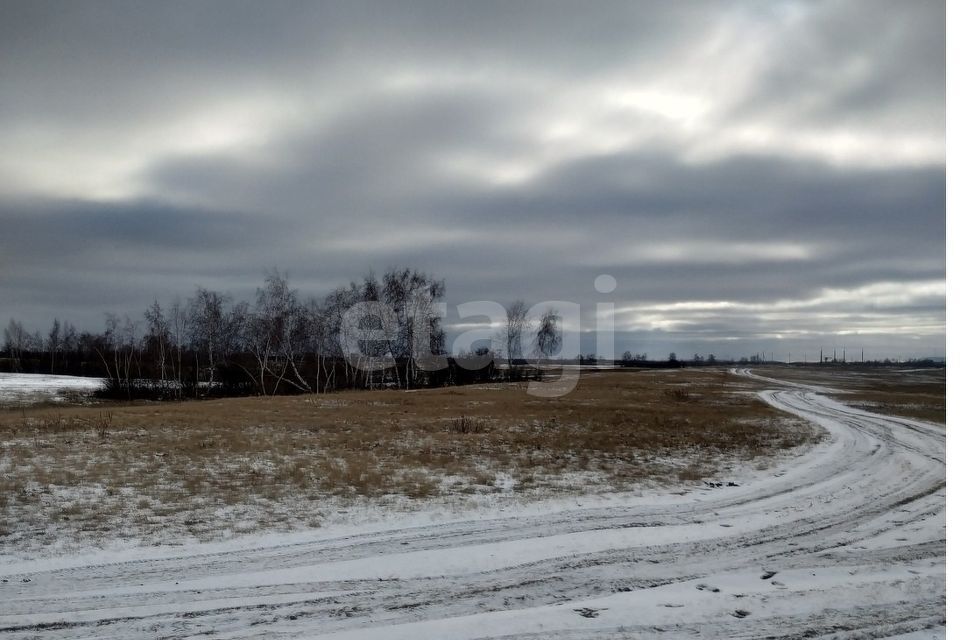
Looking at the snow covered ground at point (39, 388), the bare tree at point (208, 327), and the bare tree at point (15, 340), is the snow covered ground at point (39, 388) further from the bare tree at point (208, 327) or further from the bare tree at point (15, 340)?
the bare tree at point (15, 340)

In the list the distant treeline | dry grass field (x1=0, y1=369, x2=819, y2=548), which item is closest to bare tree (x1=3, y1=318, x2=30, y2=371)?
the distant treeline

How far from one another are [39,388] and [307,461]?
168 ft

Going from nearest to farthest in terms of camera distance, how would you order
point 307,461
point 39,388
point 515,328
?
point 307,461, point 39,388, point 515,328

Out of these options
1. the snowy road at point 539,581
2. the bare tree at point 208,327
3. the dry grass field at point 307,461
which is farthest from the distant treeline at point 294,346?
the snowy road at point 539,581

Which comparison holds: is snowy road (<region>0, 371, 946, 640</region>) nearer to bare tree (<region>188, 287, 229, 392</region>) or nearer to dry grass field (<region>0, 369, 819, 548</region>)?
dry grass field (<region>0, 369, 819, 548</region>)

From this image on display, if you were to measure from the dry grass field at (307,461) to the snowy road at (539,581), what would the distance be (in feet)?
5.73

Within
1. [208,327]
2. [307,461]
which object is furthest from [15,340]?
[307,461]

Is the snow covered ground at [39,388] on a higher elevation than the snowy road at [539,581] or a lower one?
lower

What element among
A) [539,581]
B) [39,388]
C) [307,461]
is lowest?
[39,388]

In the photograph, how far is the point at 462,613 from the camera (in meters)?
6.28

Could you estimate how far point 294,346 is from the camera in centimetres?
6059

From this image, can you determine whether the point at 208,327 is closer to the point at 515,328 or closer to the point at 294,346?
the point at 294,346

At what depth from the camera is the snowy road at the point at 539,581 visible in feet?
19.5

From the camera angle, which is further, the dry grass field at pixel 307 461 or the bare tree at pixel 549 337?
the bare tree at pixel 549 337
